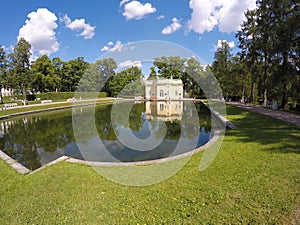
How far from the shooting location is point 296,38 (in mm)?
Result: 12281

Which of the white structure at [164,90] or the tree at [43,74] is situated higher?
the tree at [43,74]

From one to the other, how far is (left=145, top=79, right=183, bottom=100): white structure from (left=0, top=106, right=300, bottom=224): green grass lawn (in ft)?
108

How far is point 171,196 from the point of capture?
3318 mm

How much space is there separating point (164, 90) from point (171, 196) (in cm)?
3535

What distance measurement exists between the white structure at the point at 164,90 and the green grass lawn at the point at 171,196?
1293 inches

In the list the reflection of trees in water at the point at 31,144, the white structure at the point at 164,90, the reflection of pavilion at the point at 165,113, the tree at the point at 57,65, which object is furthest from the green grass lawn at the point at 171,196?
→ the tree at the point at 57,65

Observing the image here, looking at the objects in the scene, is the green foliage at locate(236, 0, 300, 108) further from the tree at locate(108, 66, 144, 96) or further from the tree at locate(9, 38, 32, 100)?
the tree at locate(9, 38, 32, 100)

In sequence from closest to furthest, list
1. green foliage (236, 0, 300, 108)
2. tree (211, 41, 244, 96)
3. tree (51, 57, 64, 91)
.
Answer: green foliage (236, 0, 300, 108) < tree (211, 41, 244, 96) < tree (51, 57, 64, 91)

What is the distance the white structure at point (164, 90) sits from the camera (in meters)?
37.1

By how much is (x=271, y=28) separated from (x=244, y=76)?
16569 millimetres

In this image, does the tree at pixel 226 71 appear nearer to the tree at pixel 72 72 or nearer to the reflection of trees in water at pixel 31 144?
the reflection of trees in water at pixel 31 144

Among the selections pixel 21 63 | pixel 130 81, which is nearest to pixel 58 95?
pixel 21 63

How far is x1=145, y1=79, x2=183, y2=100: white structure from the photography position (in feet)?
122

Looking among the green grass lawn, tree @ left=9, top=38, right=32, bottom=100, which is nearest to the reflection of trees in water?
the green grass lawn
